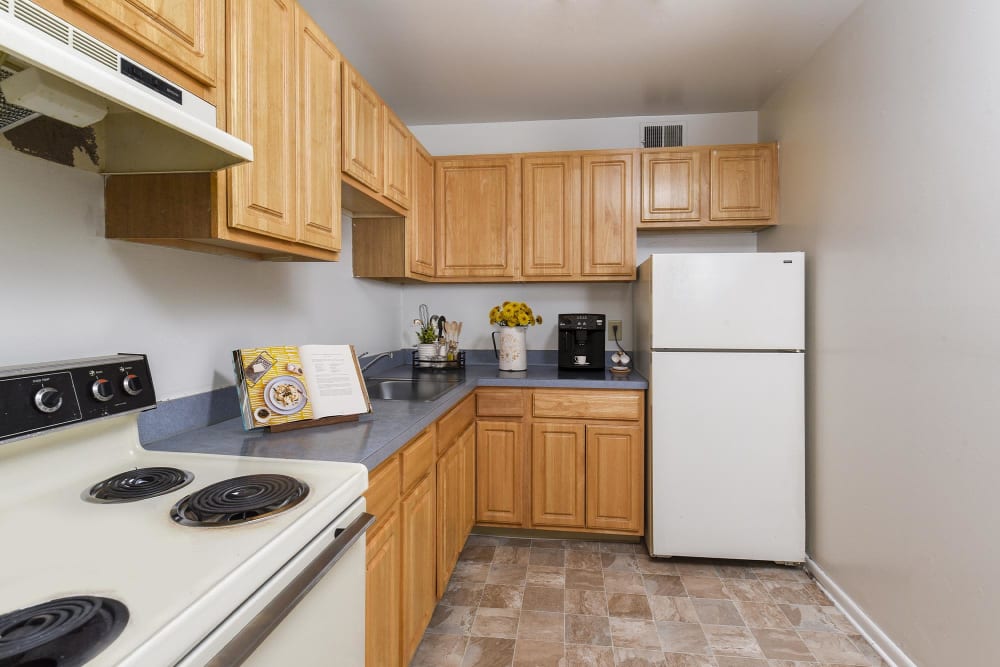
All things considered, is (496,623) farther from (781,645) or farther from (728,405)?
(728,405)

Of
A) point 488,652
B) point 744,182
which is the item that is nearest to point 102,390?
point 488,652

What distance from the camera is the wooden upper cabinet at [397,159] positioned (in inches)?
82.4

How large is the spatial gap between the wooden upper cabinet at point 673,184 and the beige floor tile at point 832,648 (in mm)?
2061

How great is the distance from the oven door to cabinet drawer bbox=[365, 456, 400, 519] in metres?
0.18

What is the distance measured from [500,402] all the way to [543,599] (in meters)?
0.97

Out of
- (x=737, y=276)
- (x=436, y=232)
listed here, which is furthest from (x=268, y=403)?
(x=737, y=276)

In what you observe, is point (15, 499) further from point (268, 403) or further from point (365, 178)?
point (365, 178)

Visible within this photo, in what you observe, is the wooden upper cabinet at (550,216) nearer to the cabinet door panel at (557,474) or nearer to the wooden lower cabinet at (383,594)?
the cabinet door panel at (557,474)

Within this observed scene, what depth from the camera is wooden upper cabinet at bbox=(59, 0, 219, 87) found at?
85 cm

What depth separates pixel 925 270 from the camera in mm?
1582

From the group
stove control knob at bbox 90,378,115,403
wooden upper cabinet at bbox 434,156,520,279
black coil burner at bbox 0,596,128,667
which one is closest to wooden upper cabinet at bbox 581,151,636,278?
wooden upper cabinet at bbox 434,156,520,279

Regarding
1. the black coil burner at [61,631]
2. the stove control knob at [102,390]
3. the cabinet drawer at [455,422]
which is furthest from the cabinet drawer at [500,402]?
the black coil burner at [61,631]

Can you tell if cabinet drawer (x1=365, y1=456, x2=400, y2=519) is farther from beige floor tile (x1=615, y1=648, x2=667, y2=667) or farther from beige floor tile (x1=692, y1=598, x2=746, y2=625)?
beige floor tile (x1=692, y1=598, x2=746, y2=625)

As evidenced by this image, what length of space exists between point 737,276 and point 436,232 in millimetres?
1700
